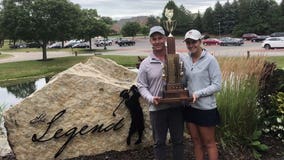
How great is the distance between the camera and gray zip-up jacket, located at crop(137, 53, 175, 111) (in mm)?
4312

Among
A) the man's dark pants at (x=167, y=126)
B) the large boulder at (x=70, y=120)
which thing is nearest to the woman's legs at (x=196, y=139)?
the man's dark pants at (x=167, y=126)

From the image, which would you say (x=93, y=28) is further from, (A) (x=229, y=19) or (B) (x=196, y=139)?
(B) (x=196, y=139)

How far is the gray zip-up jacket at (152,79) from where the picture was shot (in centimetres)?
431

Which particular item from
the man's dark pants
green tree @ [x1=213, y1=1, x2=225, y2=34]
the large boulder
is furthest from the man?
green tree @ [x1=213, y1=1, x2=225, y2=34]

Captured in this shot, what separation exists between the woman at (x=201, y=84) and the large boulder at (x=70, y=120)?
1.55m

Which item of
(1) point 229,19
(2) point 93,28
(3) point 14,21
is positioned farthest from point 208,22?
(3) point 14,21

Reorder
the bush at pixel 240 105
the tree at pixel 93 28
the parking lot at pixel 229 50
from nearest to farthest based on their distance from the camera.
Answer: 1. the bush at pixel 240 105
2. the parking lot at pixel 229 50
3. the tree at pixel 93 28

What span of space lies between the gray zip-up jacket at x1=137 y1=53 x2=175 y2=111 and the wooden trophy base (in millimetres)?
95

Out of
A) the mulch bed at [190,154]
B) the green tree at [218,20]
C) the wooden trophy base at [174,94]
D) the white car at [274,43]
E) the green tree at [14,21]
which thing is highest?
the green tree at [218,20]

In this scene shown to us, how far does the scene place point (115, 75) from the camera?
6.66 m

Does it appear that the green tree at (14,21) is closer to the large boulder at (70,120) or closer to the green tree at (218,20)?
the large boulder at (70,120)

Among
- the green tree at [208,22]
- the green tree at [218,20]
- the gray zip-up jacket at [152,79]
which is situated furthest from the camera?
the green tree at [208,22]

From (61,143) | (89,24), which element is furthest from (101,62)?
(89,24)

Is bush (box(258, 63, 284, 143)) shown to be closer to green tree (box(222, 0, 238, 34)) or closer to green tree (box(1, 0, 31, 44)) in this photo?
green tree (box(1, 0, 31, 44))
